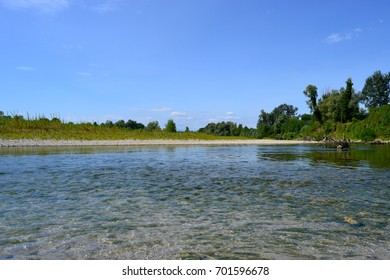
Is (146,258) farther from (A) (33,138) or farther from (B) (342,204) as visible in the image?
(A) (33,138)

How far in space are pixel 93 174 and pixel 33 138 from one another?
51.9 metres

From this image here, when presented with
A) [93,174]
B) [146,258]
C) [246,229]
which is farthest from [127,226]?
[93,174]

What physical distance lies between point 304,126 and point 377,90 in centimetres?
4445

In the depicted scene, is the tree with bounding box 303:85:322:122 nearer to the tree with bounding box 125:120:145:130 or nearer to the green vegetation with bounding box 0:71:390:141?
the green vegetation with bounding box 0:71:390:141

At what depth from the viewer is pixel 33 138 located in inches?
2450

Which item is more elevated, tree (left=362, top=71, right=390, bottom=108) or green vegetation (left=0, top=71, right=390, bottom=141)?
tree (left=362, top=71, right=390, bottom=108)

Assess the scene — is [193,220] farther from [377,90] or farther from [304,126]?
[377,90]

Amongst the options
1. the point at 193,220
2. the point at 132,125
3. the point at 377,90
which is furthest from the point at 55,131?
the point at 377,90

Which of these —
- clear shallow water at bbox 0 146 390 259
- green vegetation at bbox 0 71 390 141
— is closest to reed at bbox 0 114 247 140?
green vegetation at bbox 0 71 390 141

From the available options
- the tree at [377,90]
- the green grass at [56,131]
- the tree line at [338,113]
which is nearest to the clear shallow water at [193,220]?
the green grass at [56,131]

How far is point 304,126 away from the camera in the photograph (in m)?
134

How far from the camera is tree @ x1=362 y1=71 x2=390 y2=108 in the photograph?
142212mm

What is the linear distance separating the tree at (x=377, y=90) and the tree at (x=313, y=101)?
2941cm

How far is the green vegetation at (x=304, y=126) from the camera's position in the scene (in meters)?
70.9
